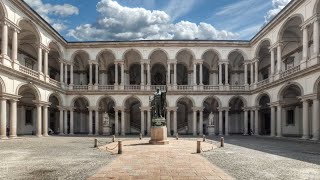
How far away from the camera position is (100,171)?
369 inches

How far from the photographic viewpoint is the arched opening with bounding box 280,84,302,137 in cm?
3100

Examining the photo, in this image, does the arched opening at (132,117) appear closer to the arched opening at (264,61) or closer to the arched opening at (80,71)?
the arched opening at (80,71)

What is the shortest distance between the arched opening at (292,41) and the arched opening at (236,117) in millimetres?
9519

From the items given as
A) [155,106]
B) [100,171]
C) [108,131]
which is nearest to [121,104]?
[108,131]

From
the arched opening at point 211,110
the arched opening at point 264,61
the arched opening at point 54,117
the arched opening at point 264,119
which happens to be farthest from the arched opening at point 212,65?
the arched opening at point 54,117

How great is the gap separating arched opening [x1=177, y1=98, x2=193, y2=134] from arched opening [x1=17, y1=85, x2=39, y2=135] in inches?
741

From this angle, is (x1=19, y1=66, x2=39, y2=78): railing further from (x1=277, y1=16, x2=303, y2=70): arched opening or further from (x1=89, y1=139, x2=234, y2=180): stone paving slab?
(x1=277, y1=16, x2=303, y2=70): arched opening

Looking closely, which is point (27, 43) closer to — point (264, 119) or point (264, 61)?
point (264, 61)

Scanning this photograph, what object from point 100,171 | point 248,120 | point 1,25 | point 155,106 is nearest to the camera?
point 100,171

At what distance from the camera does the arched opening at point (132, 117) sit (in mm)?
40991

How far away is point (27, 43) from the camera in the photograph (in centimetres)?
3278

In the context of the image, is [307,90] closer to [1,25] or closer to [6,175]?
[6,175]

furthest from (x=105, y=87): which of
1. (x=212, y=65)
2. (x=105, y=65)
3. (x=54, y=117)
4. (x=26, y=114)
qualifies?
(x=212, y=65)

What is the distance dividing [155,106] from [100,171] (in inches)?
465
